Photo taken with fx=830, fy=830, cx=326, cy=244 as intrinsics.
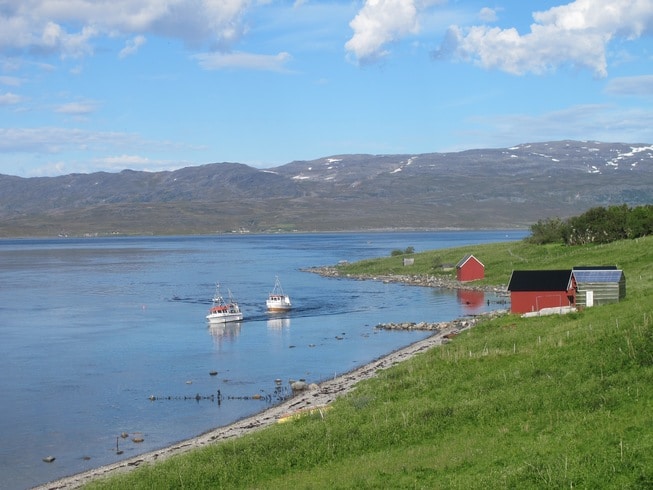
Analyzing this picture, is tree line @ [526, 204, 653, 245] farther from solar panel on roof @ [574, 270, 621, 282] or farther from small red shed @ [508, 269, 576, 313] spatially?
solar panel on roof @ [574, 270, 621, 282]

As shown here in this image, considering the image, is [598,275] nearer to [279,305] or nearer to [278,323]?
[278,323]

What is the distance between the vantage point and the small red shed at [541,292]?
157 feet

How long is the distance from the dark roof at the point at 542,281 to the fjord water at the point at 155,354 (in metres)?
7.67

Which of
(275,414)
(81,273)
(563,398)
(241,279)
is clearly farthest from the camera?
(81,273)

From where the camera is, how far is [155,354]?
5016cm

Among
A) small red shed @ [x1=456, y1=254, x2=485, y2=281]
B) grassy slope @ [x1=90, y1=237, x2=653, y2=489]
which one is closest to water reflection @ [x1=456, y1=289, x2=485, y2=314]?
small red shed @ [x1=456, y1=254, x2=485, y2=281]

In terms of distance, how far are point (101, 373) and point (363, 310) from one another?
28.7m

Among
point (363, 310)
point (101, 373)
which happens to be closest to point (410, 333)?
point (363, 310)

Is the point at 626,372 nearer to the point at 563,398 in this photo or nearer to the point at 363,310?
the point at 563,398

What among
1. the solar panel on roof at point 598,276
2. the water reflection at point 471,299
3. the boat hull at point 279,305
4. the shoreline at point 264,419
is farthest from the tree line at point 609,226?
the shoreline at point 264,419

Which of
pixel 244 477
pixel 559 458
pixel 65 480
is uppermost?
pixel 559 458

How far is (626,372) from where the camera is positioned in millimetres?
23375

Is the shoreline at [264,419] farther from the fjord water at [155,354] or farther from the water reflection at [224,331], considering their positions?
the water reflection at [224,331]

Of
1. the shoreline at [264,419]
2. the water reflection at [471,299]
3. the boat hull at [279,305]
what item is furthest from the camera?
the boat hull at [279,305]
